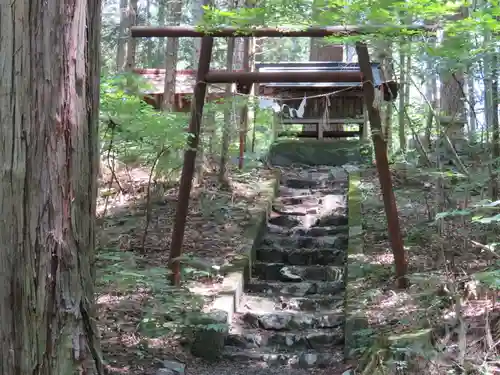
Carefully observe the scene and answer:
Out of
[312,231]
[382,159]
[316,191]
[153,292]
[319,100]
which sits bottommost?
[312,231]

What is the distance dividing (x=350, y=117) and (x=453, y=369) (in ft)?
40.2

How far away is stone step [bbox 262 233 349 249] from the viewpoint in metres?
9.15

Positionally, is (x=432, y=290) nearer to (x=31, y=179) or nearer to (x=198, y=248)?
(x=198, y=248)

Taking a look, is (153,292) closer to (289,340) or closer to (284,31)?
(289,340)

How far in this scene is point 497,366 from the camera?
399 centimetres

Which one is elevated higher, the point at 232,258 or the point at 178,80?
the point at 178,80

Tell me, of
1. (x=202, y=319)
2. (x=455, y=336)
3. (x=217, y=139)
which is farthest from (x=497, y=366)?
(x=217, y=139)

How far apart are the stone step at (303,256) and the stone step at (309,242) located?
23 cm

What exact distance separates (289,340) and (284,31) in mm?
3443

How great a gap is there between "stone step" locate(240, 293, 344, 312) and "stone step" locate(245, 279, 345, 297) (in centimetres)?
21

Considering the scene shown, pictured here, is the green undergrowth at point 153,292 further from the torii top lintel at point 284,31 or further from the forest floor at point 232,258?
the torii top lintel at point 284,31

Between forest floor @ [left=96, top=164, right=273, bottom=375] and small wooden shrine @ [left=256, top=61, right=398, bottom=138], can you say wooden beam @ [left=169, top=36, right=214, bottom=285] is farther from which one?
small wooden shrine @ [left=256, top=61, right=398, bottom=138]

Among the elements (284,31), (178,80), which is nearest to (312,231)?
(284,31)

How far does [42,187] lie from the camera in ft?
9.09
